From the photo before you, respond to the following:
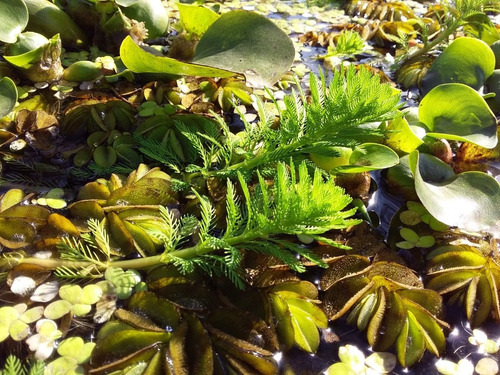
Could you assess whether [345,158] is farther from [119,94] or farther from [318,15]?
[318,15]

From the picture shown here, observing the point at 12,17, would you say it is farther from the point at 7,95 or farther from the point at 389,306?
the point at 389,306

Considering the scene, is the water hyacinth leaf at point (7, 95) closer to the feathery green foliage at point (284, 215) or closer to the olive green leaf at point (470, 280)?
the feathery green foliage at point (284, 215)

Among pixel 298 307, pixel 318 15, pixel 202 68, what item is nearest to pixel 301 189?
pixel 298 307

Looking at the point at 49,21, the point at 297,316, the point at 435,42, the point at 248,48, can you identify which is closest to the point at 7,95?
the point at 49,21

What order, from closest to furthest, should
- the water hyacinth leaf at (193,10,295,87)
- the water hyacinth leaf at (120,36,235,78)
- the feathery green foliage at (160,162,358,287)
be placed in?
the feathery green foliage at (160,162,358,287), the water hyacinth leaf at (120,36,235,78), the water hyacinth leaf at (193,10,295,87)

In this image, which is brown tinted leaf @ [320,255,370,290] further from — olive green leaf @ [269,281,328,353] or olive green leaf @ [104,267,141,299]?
olive green leaf @ [104,267,141,299]

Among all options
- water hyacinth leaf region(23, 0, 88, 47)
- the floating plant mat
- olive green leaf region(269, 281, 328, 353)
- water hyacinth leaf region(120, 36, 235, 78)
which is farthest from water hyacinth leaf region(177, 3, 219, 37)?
olive green leaf region(269, 281, 328, 353)

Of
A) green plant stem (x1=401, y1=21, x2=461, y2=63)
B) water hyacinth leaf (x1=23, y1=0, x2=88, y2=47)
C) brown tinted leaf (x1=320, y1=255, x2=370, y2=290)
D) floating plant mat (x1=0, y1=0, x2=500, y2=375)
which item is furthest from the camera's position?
green plant stem (x1=401, y1=21, x2=461, y2=63)
